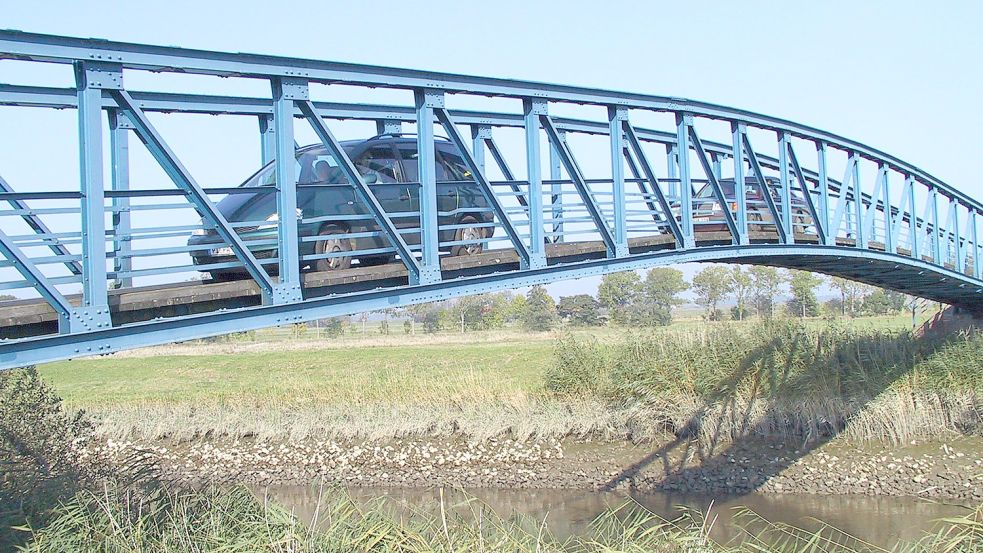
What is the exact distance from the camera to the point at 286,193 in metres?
8.16

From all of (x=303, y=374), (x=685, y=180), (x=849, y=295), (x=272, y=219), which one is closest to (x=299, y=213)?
(x=272, y=219)

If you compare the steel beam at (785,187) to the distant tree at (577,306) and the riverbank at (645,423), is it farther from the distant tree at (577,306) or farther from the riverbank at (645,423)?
the distant tree at (577,306)

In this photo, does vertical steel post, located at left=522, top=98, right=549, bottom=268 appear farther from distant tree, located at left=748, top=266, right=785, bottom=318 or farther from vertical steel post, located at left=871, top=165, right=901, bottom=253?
distant tree, located at left=748, top=266, right=785, bottom=318

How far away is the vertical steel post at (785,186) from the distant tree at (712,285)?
63072 mm

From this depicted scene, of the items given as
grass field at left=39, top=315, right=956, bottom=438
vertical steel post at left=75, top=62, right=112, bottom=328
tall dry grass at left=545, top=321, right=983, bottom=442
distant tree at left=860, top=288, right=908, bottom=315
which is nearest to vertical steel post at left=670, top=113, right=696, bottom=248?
vertical steel post at left=75, top=62, right=112, bottom=328

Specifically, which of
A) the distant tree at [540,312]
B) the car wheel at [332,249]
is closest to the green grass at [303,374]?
the car wheel at [332,249]

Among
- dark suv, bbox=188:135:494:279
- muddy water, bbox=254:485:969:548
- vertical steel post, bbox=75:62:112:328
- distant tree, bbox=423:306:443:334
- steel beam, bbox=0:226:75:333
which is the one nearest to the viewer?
steel beam, bbox=0:226:75:333

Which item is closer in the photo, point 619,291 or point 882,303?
point 882,303

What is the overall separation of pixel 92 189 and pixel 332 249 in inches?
128

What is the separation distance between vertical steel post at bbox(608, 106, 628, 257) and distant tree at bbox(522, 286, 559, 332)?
50.5m

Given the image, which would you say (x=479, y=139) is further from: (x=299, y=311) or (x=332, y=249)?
(x=299, y=311)

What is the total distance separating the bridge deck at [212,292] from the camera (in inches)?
274

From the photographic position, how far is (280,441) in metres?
22.3

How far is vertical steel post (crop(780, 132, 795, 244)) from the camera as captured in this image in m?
15.4
